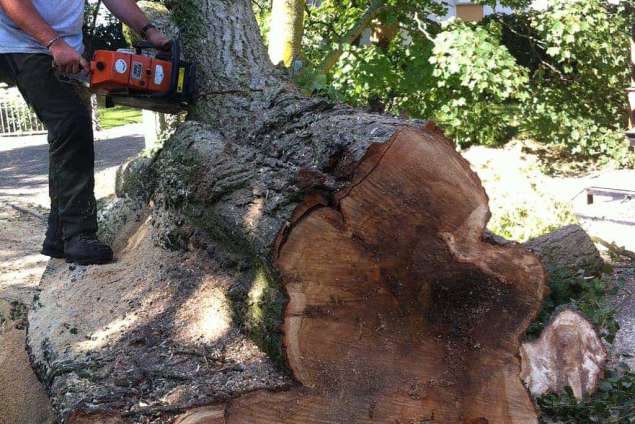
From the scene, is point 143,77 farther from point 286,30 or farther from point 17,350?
point 286,30

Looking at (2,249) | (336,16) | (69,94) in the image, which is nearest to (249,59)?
(69,94)

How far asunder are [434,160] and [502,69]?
5.78 metres

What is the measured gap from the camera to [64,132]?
3582 millimetres

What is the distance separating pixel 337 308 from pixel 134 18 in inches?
89.8

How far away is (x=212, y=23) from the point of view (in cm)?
409

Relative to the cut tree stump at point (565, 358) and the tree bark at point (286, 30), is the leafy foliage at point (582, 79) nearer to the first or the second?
the tree bark at point (286, 30)

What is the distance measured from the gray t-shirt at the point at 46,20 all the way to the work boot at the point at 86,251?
3.02 ft

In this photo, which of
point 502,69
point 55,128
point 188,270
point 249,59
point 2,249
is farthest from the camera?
point 502,69

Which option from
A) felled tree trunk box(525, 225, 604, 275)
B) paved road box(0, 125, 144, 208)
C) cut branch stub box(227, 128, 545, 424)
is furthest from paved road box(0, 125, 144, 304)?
felled tree trunk box(525, 225, 604, 275)

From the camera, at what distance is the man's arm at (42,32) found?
339 cm

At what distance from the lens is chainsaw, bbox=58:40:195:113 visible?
3.46m

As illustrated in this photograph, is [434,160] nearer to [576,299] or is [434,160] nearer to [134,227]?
[134,227]

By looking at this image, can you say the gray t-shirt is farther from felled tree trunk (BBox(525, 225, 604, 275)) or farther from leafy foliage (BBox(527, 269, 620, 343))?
felled tree trunk (BBox(525, 225, 604, 275))

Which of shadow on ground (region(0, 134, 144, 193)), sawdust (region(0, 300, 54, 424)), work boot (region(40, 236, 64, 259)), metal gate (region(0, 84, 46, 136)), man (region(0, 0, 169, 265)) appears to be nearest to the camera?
sawdust (region(0, 300, 54, 424))
